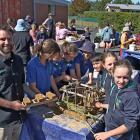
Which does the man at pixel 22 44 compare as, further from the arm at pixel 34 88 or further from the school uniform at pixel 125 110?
the school uniform at pixel 125 110

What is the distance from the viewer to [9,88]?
2.87 metres

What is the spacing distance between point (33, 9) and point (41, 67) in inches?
830

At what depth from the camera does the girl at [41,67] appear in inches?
132

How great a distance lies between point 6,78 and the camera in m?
2.82

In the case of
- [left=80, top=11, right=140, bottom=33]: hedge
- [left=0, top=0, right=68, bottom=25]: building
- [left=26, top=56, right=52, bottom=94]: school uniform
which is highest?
[left=0, top=0, right=68, bottom=25]: building

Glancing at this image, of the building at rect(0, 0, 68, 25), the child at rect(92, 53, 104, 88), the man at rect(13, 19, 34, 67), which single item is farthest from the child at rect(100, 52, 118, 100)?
the building at rect(0, 0, 68, 25)

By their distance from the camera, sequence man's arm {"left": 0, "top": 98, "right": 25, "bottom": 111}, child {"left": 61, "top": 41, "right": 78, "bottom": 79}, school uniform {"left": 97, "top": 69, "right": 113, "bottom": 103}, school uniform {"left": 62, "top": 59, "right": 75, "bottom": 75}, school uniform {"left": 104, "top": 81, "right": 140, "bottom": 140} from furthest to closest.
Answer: school uniform {"left": 62, "top": 59, "right": 75, "bottom": 75}, child {"left": 61, "top": 41, "right": 78, "bottom": 79}, school uniform {"left": 97, "top": 69, "right": 113, "bottom": 103}, man's arm {"left": 0, "top": 98, "right": 25, "bottom": 111}, school uniform {"left": 104, "top": 81, "right": 140, "bottom": 140}

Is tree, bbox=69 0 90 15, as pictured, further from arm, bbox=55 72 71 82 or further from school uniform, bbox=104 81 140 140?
school uniform, bbox=104 81 140 140

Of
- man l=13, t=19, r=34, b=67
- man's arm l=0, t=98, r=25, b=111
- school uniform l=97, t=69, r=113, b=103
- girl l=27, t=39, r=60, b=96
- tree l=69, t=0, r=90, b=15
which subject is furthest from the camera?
tree l=69, t=0, r=90, b=15

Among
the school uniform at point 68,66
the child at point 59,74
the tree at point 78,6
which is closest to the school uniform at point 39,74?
the child at point 59,74

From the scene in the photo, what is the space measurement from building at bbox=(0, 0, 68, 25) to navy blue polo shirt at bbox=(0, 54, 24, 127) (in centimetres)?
1620

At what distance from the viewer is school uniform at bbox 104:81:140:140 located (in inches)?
99.2

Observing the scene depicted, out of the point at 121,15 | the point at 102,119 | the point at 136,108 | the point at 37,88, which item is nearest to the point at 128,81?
the point at 136,108

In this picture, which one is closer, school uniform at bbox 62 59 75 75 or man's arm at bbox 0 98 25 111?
man's arm at bbox 0 98 25 111
